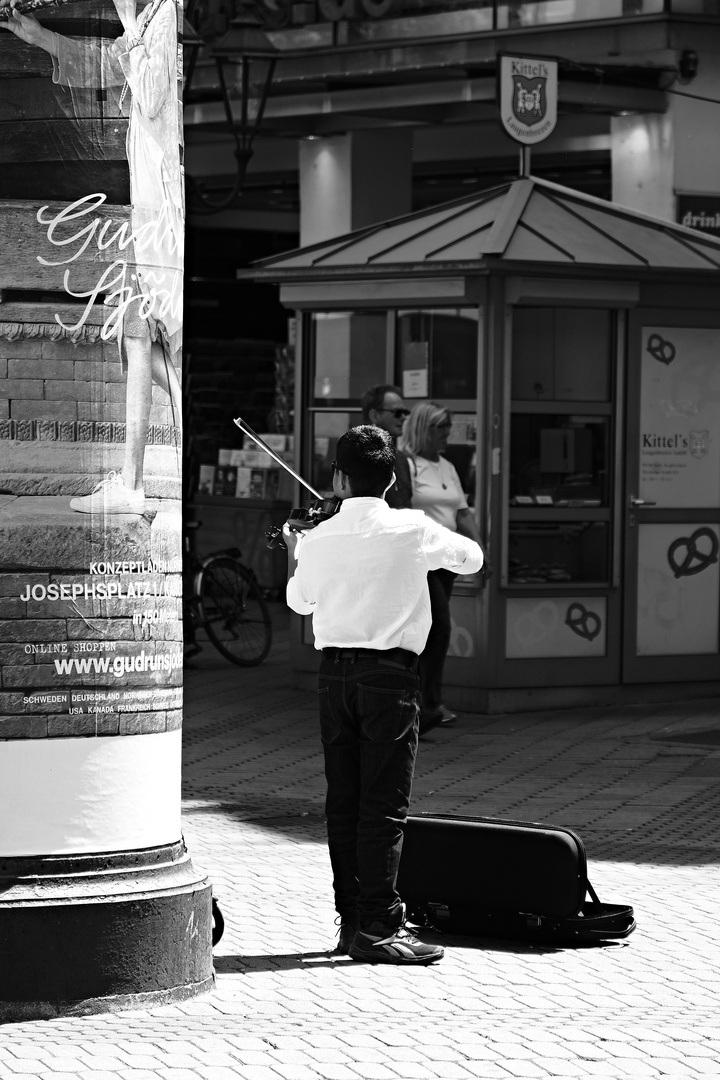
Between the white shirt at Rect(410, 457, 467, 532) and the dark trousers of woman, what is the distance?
12.8 inches

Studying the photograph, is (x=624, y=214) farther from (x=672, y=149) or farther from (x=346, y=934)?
(x=346, y=934)

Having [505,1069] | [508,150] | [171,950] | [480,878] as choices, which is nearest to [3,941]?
[171,950]

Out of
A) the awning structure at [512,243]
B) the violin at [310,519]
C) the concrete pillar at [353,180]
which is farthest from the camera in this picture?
the concrete pillar at [353,180]

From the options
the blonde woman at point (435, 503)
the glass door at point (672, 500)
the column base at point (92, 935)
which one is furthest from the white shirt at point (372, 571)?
the glass door at point (672, 500)

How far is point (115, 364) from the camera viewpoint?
5594mm

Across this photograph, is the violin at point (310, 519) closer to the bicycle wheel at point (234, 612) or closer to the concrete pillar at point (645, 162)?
the bicycle wheel at point (234, 612)

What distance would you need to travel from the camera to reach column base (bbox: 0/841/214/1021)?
533cm

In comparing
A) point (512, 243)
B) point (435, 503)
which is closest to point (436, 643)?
point (435, 503)

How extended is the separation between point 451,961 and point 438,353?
6.40 meters

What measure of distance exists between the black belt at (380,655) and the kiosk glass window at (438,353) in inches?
235

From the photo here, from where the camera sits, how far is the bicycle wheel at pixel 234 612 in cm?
1410

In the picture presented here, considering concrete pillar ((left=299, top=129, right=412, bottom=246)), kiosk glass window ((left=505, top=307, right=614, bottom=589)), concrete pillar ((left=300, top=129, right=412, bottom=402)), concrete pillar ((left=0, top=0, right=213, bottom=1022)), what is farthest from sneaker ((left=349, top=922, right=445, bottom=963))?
concrete pillar ((left=299, top=129, right=412, bottom=246))

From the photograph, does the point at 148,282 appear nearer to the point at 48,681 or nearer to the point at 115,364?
the point at 115,364

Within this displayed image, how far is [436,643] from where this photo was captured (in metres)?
10.6
